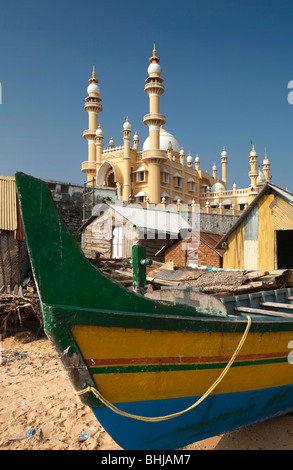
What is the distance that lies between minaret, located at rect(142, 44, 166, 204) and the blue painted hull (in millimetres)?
27098

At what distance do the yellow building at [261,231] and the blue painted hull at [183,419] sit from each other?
7593 millimetres

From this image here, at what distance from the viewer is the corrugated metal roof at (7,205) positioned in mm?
11406

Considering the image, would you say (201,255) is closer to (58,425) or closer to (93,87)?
(58,425)

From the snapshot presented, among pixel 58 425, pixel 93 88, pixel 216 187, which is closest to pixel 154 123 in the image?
pixel 93 88

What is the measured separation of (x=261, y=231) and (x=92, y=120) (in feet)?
89.7

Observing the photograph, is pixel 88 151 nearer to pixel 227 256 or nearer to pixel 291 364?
pixel 227 256

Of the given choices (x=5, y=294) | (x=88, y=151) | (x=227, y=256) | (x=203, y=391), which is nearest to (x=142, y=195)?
(x=88, y=151)

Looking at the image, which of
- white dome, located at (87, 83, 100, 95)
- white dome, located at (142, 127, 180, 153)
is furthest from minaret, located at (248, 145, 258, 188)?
white dome, located at (87, 83, 100, 95)

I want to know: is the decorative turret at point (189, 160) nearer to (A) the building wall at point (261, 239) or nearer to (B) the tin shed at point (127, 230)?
(B) the tin shed at point (127, 230)

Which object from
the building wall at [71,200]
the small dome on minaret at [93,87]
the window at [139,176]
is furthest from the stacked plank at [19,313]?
the small dome on minaret at [93,87]

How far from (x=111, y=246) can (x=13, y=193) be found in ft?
18.8

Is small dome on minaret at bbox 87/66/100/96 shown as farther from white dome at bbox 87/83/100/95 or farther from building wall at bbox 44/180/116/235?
building wall at bbox 44/180/116/235

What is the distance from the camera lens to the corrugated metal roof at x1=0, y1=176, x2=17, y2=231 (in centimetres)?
1141

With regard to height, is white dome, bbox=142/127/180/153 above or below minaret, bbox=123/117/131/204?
above
